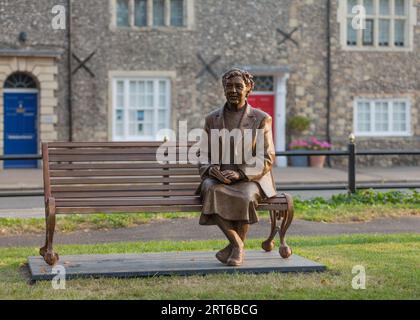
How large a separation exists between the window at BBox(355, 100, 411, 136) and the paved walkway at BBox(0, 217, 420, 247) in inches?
685

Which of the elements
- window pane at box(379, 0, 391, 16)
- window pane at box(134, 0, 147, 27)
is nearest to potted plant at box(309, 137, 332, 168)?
window pane at box(379, 0, 391, 16)

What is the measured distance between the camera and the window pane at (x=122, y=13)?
2867 cm

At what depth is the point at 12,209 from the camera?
1595cm

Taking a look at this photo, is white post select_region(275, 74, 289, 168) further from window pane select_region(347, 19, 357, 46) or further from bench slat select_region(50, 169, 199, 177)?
bench slat select_region(50, 169, 199, 177)

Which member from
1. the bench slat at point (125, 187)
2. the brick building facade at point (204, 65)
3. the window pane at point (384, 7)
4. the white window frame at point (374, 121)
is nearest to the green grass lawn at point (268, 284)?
the bench slat at point (125, 187)

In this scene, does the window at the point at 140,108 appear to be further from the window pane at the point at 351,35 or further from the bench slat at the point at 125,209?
the bench slat at the point at 125,209

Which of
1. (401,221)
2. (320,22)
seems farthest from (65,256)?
(320,22)

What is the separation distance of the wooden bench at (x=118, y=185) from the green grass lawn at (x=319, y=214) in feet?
8.44

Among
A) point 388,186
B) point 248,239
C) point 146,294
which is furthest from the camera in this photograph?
point 388,186

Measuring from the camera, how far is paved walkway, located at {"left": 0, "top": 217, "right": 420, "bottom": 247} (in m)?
11.6

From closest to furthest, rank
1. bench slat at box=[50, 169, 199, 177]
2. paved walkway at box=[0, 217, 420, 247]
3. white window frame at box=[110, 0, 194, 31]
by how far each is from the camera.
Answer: bench slat at box=[50, 169, 199, 177], paved walkway at box=[0, 217, 420, 247], white window frame at box=[110, 0, 194, 31]
